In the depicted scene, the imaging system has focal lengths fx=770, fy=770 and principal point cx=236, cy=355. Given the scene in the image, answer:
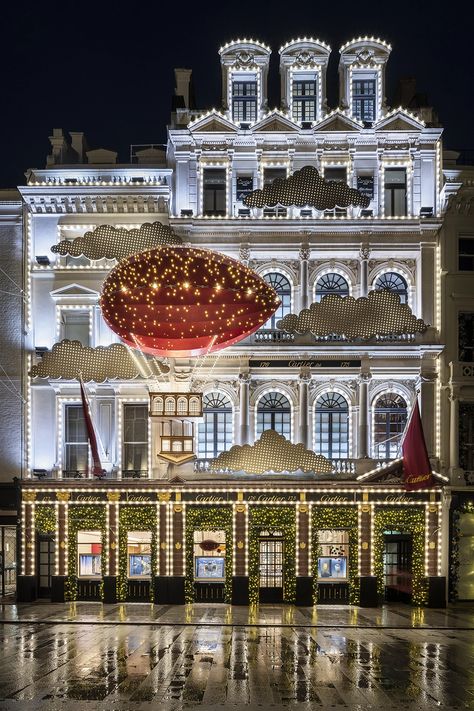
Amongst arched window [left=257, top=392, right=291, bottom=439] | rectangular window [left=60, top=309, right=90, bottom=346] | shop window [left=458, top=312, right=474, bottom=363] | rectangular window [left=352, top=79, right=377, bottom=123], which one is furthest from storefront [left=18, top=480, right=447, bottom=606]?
rectangular window [left=352, top=79, right=377, bottom=123]

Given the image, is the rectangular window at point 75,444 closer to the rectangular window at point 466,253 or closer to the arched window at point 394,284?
the arched window at point 394,284

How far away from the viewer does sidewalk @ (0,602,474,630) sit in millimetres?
24344

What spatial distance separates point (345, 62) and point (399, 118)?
3309 millimetres

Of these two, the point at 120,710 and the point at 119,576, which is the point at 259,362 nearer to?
the point at 119,576

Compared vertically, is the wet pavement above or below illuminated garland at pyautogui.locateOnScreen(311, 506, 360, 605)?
below

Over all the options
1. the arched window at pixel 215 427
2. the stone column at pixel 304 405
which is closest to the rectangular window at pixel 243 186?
the stone column at pixel 304 405

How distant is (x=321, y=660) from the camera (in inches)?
723

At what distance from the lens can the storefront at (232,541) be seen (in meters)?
28.8

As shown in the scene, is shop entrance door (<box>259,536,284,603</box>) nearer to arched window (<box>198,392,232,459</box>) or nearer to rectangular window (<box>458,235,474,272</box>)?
arched window (<box>198,392,232,459</box>)

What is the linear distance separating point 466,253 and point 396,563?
489 inches

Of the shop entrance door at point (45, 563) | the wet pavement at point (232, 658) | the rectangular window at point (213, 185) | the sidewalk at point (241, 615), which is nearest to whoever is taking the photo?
the wet pavement at point (232, 658)

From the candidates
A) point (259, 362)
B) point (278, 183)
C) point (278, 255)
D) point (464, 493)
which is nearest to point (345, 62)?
point (278, 183)

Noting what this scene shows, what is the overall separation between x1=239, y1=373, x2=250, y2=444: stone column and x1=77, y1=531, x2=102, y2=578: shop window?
674 centimetres

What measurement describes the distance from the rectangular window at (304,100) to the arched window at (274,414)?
1139 centimetres
